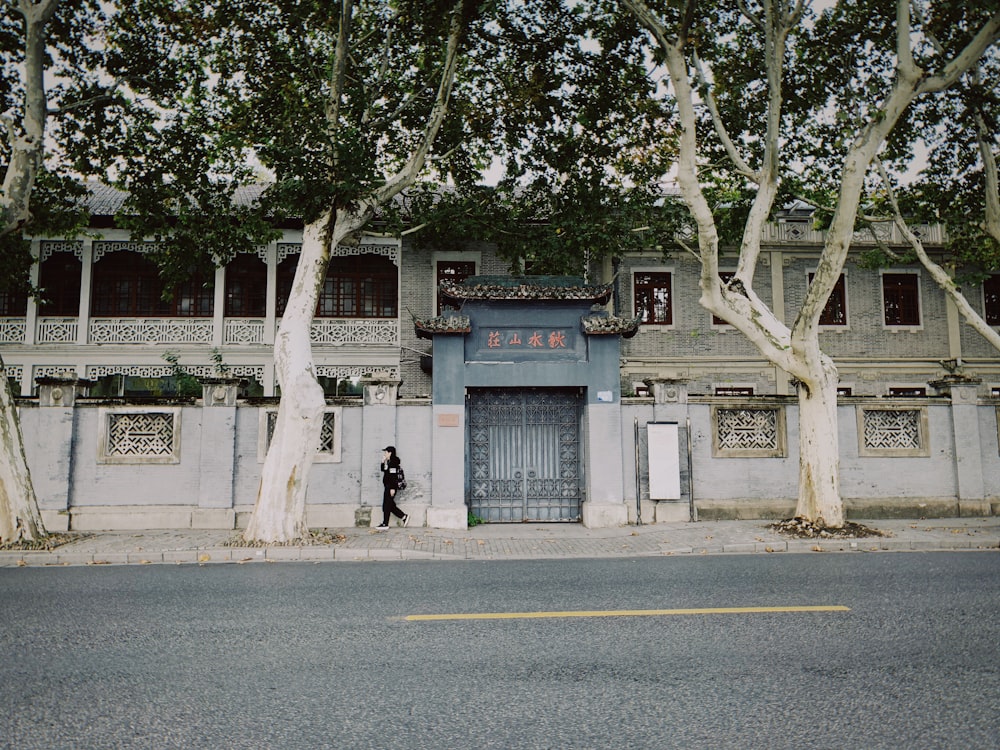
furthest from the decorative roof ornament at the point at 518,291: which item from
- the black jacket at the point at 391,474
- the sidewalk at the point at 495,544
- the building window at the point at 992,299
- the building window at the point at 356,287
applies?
the building window at the point at 992,299

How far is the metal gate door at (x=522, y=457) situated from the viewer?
1285 centimetres

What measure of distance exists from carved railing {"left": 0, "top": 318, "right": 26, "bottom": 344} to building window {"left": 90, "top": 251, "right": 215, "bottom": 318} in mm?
1820

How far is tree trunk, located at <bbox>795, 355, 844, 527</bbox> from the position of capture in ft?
36.5

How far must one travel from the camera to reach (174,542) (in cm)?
1066

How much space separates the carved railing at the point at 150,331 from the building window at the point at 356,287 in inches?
88.5

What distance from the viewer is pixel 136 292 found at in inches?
797

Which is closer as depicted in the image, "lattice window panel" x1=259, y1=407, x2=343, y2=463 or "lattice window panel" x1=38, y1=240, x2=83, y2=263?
"lattice window panel" x1=259, y1=407, x2=343, y2=463

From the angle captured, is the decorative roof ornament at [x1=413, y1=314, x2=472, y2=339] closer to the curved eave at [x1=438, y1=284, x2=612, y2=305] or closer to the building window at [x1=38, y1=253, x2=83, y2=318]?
the curved eave at [x1=438, y1=284, x2=612, y2=305]

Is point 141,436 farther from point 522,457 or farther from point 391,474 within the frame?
point 522,457

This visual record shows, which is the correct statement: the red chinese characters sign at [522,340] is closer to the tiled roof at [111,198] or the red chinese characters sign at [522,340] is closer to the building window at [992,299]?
the tiled roof at [111,198]

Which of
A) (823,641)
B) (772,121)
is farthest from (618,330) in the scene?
(823,641)

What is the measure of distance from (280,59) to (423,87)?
99.1 inches

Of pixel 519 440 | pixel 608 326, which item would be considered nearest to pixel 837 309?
pixel 608 326

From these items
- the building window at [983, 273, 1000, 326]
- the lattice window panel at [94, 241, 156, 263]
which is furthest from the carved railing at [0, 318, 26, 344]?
the building window at [983, 273, 1000, 326]
